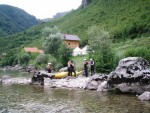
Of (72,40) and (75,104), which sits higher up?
(72,40)

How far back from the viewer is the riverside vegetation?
41938 mm

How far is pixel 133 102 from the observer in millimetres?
23781

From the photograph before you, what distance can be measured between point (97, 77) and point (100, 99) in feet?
23.5

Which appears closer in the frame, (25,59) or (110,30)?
(25,59)

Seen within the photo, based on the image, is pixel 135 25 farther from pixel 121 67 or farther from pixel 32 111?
pixel 32 111

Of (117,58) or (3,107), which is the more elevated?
(117,58)

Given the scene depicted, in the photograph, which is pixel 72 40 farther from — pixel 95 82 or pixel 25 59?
pixel 95 82

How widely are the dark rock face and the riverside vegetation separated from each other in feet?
31.7

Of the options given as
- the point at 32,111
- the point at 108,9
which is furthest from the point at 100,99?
the point at 108,9

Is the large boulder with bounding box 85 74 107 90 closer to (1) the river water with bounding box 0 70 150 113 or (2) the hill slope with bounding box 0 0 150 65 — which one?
(1) the river water with bounding box 0 70 150 113

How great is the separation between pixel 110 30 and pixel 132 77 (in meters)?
98.0

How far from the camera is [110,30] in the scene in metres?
124

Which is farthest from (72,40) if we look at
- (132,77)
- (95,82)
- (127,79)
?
(132,77)

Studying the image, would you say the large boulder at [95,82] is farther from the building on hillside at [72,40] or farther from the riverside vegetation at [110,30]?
the building on hillside at [72,40]
